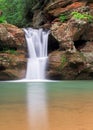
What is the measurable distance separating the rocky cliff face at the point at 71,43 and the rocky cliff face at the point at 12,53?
222 cm

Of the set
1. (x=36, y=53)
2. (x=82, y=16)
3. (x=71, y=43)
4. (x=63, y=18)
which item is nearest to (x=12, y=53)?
(x=36, y=53)

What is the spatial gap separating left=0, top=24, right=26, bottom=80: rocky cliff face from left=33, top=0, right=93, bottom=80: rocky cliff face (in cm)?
222

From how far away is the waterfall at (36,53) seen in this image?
23.3 meters

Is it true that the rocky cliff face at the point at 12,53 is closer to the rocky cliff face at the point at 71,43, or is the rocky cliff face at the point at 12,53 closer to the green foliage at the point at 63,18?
the rocky cliff face at the point at 71,43

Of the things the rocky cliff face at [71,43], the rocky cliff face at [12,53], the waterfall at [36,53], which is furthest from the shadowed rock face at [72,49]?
the rocky cliff face at [12,53]

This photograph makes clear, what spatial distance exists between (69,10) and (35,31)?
3.44 m

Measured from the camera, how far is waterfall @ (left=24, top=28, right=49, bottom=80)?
23297 millimetres

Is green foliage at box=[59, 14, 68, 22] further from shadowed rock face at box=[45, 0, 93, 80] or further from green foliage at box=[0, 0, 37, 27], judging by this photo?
green foliage at box=[0, 0, 37, 27]

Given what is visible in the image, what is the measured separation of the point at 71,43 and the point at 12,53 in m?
4.64

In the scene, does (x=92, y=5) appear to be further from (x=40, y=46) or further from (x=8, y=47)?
(x=8, y=47)

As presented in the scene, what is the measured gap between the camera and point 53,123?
536 cm

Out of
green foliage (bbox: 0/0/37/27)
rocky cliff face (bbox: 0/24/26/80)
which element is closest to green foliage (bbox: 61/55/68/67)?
rocky cliff face (bbox: 0/24/26/80)

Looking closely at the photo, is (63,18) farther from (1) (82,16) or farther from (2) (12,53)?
(2) (12,53)

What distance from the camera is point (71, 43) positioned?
2323cm
